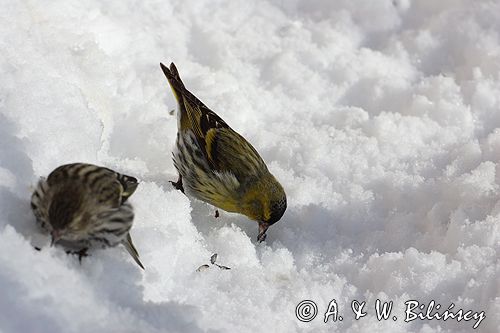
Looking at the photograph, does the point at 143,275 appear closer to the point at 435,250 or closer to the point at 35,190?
the point at 35,190

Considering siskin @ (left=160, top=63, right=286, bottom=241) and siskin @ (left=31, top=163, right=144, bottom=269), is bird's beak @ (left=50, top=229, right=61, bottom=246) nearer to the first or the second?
siskin @ (left=31, top=163, right=144, bottom=269)

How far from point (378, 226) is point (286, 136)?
3.35 ft

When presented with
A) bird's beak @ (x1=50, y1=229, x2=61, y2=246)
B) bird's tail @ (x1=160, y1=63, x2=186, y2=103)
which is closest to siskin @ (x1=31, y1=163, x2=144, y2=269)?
bird's beak @ (x1=50, y1=229, x2=61, y2=246)

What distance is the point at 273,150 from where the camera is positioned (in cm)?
511

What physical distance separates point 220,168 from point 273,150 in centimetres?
62

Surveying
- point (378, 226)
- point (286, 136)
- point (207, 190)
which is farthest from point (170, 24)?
point (378, 226)

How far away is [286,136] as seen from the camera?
17.2 ft

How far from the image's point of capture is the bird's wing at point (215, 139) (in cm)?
461

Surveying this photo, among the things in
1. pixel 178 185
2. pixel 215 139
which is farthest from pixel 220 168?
pixel 178 185
